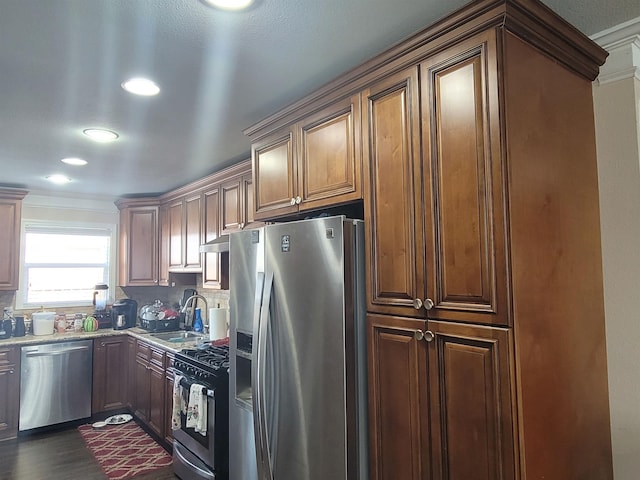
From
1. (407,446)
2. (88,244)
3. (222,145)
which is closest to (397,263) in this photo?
(407,446)

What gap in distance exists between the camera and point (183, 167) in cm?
383

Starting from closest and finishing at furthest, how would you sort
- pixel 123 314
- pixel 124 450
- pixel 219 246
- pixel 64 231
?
pixel 219 246, pixel 124 450, pixel 123 314, pixel 64 231

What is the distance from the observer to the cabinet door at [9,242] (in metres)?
4.50

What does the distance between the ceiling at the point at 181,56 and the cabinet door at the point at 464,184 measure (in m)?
0.27

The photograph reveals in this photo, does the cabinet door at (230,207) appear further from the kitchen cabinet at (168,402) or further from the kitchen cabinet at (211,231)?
the kitchen cabinet at (168,402)

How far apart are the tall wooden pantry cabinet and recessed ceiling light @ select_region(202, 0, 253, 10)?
563 mm

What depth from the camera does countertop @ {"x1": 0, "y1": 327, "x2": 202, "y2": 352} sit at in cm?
388

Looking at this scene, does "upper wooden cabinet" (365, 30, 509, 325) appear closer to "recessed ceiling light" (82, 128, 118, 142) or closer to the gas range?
the gas range

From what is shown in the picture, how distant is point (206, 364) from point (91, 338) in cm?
230

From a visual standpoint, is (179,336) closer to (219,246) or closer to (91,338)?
(91,338)

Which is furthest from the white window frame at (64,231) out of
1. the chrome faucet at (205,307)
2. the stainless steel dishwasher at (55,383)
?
the chrome faucet at (205,307)

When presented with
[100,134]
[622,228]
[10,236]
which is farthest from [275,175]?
[10,236]

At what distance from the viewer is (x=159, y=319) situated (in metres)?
4.71

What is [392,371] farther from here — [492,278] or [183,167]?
[183,167]
